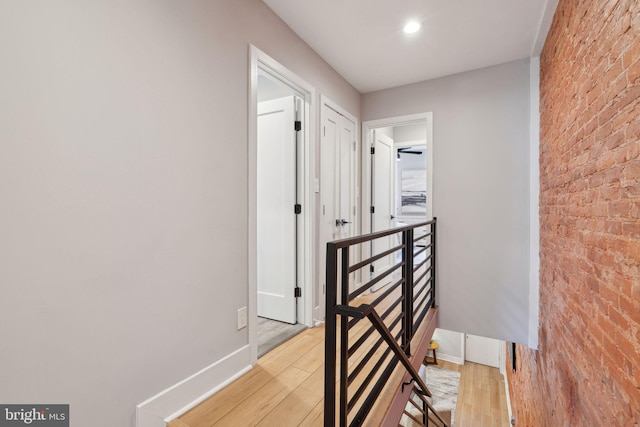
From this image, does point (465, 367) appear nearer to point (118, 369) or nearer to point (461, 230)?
point (461, 230)

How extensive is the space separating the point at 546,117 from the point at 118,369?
3.24 meters

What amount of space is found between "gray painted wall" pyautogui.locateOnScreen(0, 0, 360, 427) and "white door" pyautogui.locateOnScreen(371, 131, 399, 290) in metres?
2.32

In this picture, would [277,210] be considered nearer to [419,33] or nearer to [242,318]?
[242,318]

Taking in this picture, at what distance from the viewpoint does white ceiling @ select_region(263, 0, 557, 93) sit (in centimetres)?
207

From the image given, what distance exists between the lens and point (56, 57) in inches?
42.0

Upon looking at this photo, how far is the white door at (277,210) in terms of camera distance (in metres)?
2.65

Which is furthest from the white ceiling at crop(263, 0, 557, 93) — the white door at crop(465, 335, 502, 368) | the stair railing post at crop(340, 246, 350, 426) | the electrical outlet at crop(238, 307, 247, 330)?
the white door at crop(465, 335, 502, 368)

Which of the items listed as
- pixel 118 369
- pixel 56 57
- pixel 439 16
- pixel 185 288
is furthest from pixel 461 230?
pixel 56 57

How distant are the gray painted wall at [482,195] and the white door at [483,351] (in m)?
3.44

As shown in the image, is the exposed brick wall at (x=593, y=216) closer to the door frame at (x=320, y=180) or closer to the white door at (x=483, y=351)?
the door frame at (x=320, y=180)

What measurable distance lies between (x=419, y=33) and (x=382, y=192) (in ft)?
6.73
